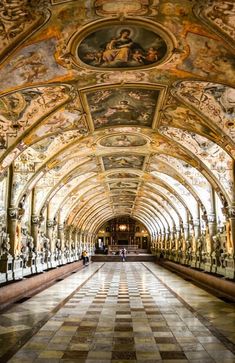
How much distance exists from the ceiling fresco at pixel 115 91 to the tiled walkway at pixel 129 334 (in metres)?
5.92

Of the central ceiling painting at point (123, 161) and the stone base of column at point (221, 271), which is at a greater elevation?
the central ceiling painting at point (123, 161)

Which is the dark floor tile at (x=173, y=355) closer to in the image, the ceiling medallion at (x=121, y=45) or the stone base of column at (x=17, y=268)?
the ceiling medallion at (x=121, y=45)

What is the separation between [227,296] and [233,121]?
20.4 ft

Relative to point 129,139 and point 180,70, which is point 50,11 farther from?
point 129,139

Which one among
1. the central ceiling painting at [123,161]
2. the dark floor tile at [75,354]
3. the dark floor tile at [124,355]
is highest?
the central ceiling painting at [123,161]

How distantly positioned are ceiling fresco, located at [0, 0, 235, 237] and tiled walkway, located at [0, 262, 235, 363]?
5.92m

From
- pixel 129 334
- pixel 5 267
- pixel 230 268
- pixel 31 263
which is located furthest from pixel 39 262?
pixel 129 334

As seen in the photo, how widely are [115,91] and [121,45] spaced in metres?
3.05

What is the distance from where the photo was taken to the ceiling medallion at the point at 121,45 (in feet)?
26.7

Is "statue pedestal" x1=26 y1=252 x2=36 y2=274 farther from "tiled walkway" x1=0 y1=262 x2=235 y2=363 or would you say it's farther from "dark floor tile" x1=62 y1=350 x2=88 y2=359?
"dark floor tile" x1=62 y1=350 x2=88 y2=359

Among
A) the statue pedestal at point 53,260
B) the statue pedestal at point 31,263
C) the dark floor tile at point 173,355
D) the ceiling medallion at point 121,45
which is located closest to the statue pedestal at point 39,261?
the statue pedestal at point 31,263

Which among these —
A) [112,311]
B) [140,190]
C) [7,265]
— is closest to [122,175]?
[140,190]

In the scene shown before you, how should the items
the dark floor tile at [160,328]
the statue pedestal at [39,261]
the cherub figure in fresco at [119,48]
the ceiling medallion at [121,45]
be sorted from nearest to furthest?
1. the ceiling medallion at [121,45]
2. the dark floor tile at [160,328]
3. the cherub figure in fresco at [119,48]
4. the statue pedestal at [39,261]

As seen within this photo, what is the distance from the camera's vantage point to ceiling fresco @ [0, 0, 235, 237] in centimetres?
763
